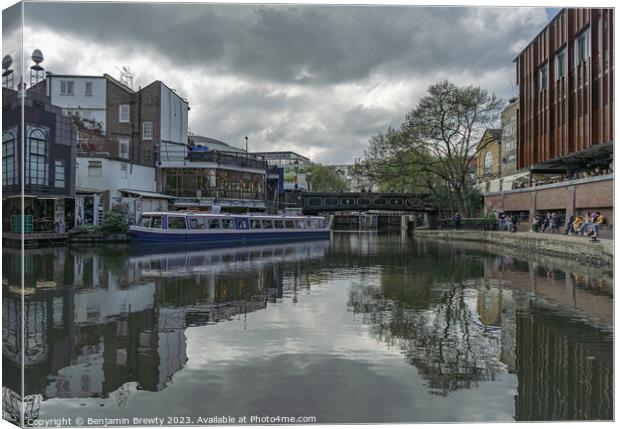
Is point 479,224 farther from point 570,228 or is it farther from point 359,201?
point 359,201

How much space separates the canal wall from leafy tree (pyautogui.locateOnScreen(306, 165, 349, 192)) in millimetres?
58243

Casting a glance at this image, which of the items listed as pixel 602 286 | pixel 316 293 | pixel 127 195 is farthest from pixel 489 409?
pixel 127 195

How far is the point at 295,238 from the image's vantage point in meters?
49.3

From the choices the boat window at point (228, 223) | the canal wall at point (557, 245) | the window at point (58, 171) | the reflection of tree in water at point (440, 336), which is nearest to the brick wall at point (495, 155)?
the canal wall at point (557, 245)

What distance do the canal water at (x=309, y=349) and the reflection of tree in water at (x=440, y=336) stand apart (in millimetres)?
43

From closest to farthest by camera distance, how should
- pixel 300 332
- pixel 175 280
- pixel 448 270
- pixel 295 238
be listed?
pixel 300 332, pixel 175 280, pixel 448 270, pixel 295 238

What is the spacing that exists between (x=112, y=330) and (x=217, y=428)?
588 cm

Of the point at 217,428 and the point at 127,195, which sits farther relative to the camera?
the point at 127,195

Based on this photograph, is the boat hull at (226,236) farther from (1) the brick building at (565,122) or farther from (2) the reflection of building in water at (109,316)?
(1) the brick building at (565,122)

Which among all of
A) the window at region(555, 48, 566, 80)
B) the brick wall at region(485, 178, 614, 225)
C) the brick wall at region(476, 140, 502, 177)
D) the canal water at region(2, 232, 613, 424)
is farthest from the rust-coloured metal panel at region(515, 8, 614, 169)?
the brick wall at region(476, 140, 502, 177)

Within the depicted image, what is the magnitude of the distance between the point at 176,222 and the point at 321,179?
66.5 meters

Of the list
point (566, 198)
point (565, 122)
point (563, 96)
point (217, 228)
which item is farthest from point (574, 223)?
point (217, 228)

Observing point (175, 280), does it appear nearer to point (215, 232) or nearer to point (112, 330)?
point (112, 330)

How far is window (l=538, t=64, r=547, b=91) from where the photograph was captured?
38062 millimetres
